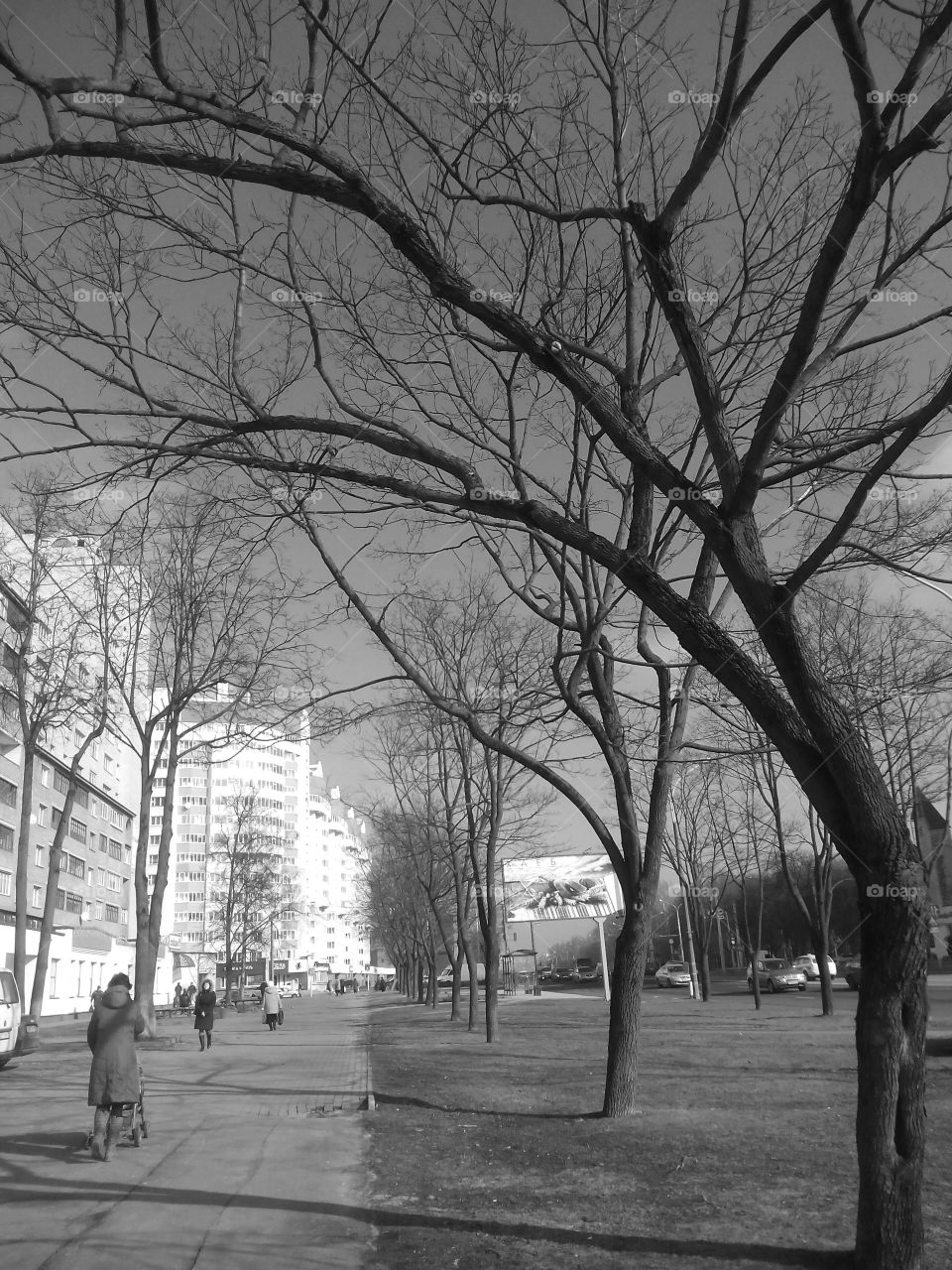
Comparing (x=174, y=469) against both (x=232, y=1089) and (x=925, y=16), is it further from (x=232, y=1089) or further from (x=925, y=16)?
(x=232, y=1089)

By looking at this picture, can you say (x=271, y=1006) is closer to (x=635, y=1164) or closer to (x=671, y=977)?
(x=635, y=1164)

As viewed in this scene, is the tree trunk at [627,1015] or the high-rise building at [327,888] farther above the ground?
the high-rise building at [327,888]

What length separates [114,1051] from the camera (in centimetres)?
945

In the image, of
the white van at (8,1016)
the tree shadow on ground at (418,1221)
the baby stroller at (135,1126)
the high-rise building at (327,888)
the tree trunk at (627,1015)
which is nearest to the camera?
the tree shadow on ground at (418,1221)

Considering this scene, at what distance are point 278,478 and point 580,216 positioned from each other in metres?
2.98

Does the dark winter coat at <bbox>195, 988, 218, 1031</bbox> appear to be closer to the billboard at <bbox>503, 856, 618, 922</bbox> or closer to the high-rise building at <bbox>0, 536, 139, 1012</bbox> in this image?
Answer: the high-rise building at <bbox>0, 536, 139, 1012</bbox>

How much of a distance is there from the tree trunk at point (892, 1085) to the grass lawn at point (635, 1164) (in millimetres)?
606

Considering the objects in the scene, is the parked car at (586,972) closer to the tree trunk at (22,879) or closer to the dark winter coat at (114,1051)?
the tree trunk at (22,879)

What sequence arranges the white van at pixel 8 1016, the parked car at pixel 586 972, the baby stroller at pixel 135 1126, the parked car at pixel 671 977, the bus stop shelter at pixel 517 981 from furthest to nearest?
the parked car at pixel 586 972
the bus stop shelter at pixel 517 981
the parked car at pixel 671 977
the white van at pixel 8 1016
the baby stroller at pixel 135 1126

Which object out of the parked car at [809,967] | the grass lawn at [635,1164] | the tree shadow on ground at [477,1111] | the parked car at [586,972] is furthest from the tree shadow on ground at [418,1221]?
the parked car at [586,972]

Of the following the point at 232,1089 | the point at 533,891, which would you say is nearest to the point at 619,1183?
the point at 232,1089

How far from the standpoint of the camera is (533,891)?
53.6m

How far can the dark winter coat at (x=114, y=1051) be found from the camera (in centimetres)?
933

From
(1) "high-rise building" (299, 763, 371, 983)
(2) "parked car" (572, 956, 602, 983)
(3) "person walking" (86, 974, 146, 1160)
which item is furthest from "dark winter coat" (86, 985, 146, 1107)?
(1) "high-rise building" (299, 763, 371, 983)
